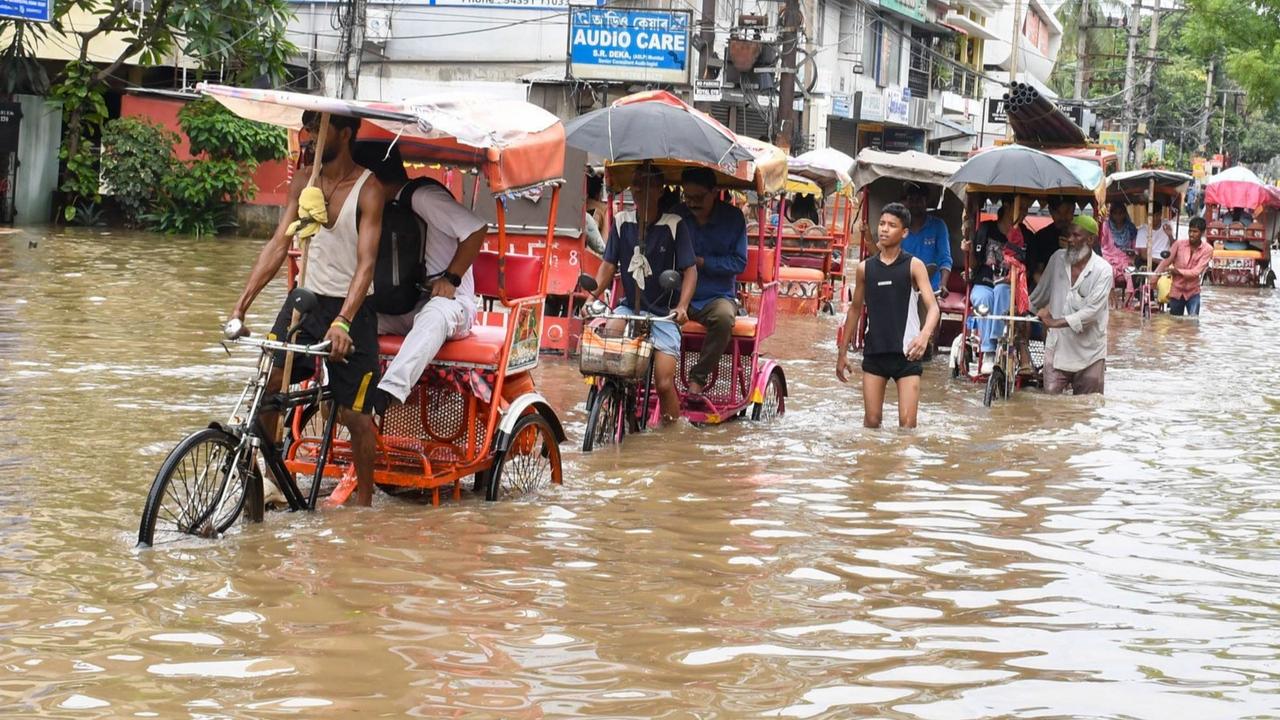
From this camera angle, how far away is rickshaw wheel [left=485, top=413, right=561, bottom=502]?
7777 millimetres

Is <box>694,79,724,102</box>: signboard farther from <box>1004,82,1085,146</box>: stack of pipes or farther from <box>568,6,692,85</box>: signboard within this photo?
<box>1004,82,1085,146</box>: stack of pipes

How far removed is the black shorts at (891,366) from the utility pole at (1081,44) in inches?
2157

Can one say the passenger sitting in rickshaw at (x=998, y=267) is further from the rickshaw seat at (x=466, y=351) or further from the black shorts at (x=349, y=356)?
the black shorts at (x=349, y=356)

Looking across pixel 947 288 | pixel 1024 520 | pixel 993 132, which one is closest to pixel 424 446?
pixel 1024 520

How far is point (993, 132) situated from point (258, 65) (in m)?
39.0

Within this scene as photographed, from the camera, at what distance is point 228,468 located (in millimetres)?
6391

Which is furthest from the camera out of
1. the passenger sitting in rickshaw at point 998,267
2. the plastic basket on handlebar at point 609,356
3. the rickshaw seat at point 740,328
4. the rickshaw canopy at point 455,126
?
the passenger sitting in rickshaw at point 998,267

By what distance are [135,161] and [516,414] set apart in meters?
20.7

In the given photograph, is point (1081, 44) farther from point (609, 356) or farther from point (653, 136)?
point (609, 356)

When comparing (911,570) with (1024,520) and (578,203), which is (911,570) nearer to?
(1024,520)

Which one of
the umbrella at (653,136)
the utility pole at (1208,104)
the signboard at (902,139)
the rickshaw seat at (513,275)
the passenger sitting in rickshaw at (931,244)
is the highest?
the utility pole at (1208,104)

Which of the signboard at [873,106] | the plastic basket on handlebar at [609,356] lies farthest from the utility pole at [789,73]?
the signboard at [873,106]

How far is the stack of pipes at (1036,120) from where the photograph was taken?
726 inches

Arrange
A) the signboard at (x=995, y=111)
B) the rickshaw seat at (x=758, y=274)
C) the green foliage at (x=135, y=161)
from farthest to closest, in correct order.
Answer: the signboard at (x=995, y=111) < the green foliage at (x=135, y=161) < the rickshaw seat at (x=758, y=274)
